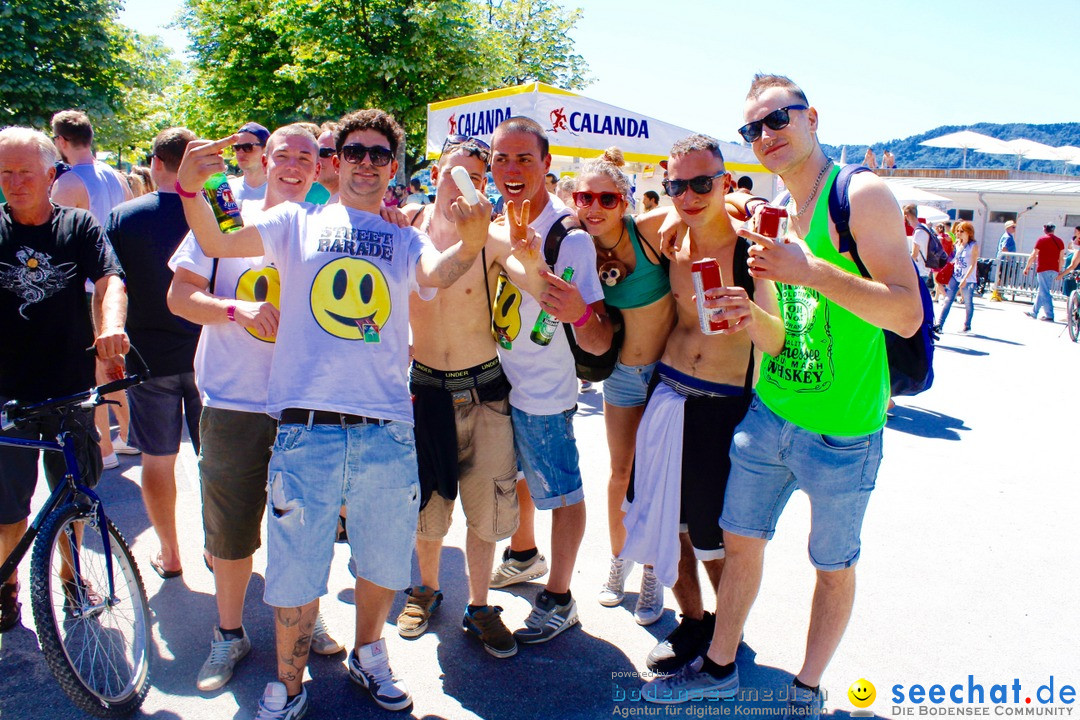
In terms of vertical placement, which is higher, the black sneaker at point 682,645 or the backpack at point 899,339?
the backpack at point 899,339

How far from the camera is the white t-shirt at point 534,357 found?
304 cm

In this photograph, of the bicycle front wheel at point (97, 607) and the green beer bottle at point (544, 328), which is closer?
the bicycle front wheel at point (97, 607)

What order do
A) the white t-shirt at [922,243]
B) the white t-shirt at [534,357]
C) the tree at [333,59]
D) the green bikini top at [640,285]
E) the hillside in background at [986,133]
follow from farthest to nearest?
the hillside in background at [986,133] → the tree at [333,59] → the white t-shirt at [922,243] → the green bikini top at [640,285] → the white t-shirt at [534,357]

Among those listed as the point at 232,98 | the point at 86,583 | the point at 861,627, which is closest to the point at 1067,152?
the point at 232,98

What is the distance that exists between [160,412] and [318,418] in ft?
4.74

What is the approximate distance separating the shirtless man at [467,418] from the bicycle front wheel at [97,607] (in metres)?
1.06

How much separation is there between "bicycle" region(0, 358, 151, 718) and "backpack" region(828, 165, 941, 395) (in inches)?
105

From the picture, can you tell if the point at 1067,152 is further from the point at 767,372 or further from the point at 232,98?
the point at 767,372

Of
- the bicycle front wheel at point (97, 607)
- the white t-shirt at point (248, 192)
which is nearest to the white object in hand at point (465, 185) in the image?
Answer: the bicycle front wheel at point (97, 607)

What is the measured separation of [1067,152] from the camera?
1191 inches

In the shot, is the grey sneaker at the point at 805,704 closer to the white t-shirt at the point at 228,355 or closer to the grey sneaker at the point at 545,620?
the grey sneaker at the point at 545,620

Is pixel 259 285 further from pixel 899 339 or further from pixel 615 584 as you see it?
pixel 899 339

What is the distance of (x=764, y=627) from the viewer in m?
3.32

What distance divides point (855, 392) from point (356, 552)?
1840mm
